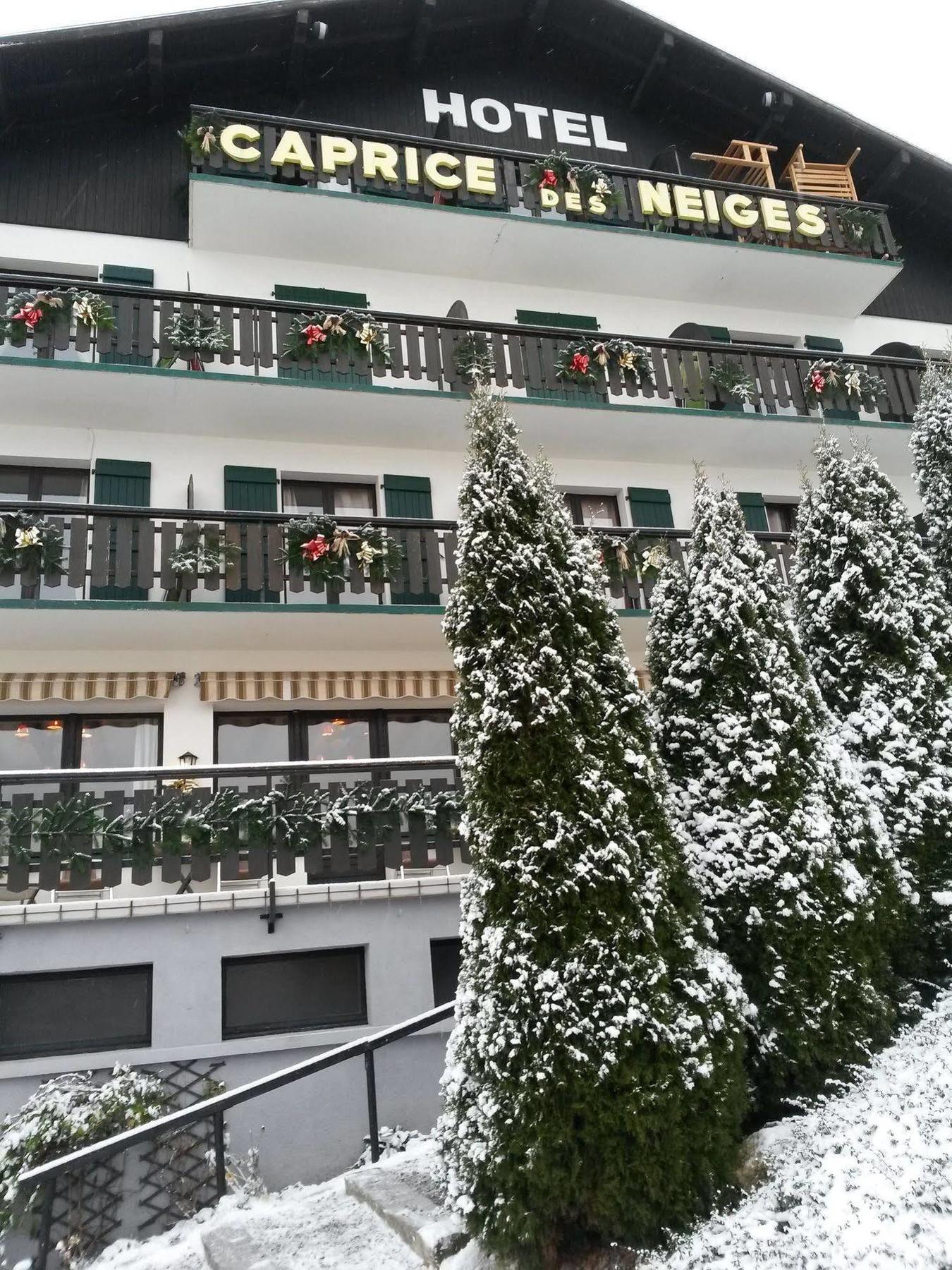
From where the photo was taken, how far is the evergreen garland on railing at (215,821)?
9.23 meters

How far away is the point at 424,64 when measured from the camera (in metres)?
18.2

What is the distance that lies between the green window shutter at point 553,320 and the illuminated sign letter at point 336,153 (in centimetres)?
355

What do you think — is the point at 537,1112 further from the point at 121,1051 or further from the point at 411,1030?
the point at 121,1051

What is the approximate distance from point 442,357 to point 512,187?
415cm

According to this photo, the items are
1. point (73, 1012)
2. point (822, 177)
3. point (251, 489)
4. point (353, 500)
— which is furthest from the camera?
point (822, 177)

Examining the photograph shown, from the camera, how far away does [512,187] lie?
1662 centimetres

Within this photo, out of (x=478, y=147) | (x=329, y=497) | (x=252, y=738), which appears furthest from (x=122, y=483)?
(x=478, y=147)

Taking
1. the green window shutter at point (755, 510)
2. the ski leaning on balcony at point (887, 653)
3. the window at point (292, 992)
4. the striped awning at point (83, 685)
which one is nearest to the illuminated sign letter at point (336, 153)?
the green window shutter at point (755, 510)

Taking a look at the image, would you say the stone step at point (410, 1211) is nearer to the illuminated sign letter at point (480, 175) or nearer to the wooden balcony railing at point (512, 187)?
the wooden balcony railing at point (512, 187)

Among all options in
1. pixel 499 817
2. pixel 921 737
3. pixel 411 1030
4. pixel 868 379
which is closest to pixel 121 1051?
pixel 411 1030

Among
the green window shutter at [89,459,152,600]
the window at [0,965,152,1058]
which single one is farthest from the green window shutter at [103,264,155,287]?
the window at [0,965,152,1058]

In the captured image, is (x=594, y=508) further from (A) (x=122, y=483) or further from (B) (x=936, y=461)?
(A) (x=122, y=483)

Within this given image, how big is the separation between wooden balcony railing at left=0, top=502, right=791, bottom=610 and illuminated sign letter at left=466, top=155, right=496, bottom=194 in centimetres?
641

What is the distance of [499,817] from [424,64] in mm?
17103
